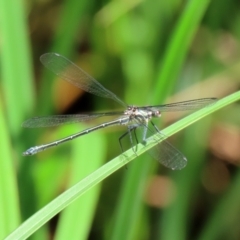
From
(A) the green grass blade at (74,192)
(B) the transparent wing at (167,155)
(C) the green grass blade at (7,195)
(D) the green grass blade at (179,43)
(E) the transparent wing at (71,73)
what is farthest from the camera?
(E) the transparent wing at (71,73)

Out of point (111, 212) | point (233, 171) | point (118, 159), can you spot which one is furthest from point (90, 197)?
point (233, 171)

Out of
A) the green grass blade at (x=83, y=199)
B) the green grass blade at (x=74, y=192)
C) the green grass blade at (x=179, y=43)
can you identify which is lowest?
the green grass blade at (x=83, y=199)

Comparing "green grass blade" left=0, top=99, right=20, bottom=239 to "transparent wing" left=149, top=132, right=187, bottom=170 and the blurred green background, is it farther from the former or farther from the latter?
"transparent wing" left=149, top=132, right=187, bottom=170

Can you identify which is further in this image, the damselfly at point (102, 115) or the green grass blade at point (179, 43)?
the damselfly at point (102, 115)

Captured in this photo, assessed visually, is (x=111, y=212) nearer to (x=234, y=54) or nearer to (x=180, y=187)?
(x=180, y=187)

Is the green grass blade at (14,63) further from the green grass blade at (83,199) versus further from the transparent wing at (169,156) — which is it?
the transparent wing at (169,156)

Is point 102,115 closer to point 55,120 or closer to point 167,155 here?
point 55,120

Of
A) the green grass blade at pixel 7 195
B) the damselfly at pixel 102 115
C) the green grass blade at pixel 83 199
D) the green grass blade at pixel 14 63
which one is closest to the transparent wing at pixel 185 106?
the damselfly at pixel 102 115
